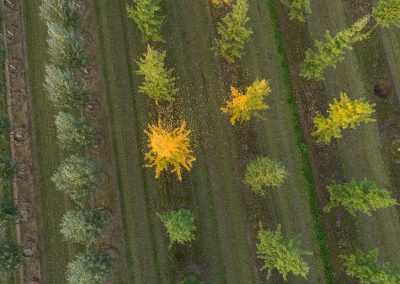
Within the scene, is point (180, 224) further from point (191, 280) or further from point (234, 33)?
point (234, 33)

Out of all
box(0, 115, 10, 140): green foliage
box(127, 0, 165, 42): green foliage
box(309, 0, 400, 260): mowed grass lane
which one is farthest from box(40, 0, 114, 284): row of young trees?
box(309, 0, 400, 260): mowed grass lane

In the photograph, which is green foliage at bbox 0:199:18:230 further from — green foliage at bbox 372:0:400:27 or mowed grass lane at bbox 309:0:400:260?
green foliage at bbox 372:0:400:27

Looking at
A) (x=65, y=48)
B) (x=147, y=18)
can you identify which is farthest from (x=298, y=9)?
(x=65, y=48)

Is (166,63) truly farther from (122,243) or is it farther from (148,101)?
(122,243)

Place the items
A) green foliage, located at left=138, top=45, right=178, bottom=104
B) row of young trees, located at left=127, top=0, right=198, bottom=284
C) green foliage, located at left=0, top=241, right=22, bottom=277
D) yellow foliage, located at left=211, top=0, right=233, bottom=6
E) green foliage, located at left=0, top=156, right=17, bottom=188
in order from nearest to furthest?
1. green foliage, located at left=138, top=45, right=178, bottom=104
2. green foliage, located at left=0, top=241, right=22, bottom=277
3. row of young trees, located at left=127, top=0, right=198, bottom=284
4. green foliage, located at left=0, top=156, right=17, bottom=188
5. yellow foliage, located at left=211, top=0, right=233, bottom=6

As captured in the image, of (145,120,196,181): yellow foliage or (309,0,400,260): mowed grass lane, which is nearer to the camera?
(145,120,196,181): yellow foliage
